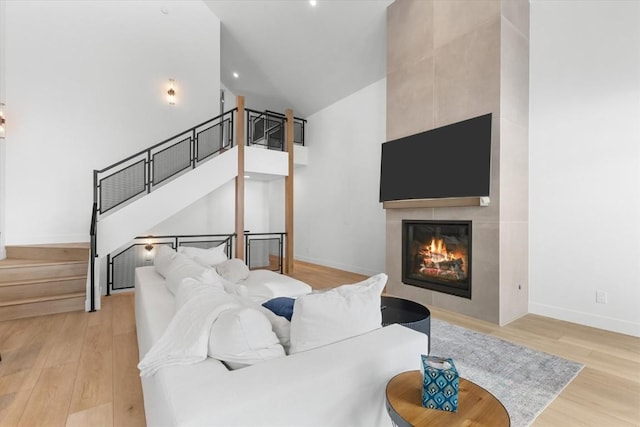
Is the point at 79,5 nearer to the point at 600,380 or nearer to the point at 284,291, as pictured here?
the point at 284,291

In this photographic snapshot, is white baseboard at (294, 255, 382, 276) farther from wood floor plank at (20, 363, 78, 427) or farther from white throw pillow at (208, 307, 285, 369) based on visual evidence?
white throw pillow at (208, 307, 285, 369)

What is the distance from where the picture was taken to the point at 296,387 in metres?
1.07

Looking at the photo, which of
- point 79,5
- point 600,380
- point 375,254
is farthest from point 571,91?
point 79,5

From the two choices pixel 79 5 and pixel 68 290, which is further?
pixel 79 5

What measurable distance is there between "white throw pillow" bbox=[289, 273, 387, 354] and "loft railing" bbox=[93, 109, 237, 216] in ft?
15.0

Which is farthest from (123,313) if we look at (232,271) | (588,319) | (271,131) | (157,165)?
(588,319)

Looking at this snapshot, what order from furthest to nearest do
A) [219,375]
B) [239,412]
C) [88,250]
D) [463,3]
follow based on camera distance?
[88,250], [463,3], [219,375], [239,412]

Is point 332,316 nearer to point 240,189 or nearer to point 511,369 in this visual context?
point 511,369

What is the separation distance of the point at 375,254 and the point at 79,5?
6891 mm

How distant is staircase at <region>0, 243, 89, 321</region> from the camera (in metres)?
3.54

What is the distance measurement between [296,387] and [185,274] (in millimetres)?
1470

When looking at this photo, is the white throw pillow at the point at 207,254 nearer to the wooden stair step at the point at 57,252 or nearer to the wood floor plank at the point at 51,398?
the wood floor plank at the point at 51,398

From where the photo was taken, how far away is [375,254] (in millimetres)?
6020

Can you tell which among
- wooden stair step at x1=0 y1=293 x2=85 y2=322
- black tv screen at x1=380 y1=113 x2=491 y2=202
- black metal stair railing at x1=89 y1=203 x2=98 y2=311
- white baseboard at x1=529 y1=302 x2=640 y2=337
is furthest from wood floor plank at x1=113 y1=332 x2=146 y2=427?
white baseboard at x1=529 y1=302 x2=640 y2=337
